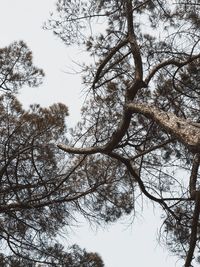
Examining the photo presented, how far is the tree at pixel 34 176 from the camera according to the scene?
458cm

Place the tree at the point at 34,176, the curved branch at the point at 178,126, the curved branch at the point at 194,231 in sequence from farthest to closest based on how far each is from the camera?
the tree at the point at 34,176
the curved branch at the point at 194,231
the curved branch at the point at 178,126

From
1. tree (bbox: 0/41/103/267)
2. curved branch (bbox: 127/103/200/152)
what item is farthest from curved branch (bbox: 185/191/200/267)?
tree (bbox: 0/41/103/267)

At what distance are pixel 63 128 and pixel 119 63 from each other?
1.11 meters

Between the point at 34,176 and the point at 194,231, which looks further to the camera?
the point at 34,176

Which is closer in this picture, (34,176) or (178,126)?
(178,126)

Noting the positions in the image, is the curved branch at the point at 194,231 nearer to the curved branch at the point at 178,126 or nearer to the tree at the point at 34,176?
the curved branch at the point at 178,126

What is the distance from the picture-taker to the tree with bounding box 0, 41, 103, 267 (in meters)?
4.58

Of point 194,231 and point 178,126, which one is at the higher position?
point 178,126

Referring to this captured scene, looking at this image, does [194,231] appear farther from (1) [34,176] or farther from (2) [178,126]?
(1) [34,176]

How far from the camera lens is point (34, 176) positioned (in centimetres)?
475

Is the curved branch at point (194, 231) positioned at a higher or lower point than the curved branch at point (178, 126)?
lower

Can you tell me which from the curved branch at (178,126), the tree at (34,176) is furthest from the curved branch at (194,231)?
the tree at (34,176)

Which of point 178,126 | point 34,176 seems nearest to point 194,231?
point 178,126

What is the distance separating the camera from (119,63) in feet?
14.7
